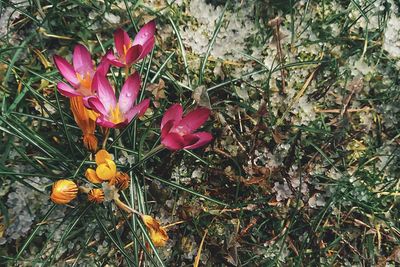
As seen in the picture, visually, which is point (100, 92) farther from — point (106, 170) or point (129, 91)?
point (106, 170)

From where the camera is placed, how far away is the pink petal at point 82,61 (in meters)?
1.47

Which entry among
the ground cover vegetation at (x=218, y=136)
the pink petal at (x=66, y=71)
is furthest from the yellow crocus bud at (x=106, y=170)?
the pink petal at (x=66, y=71)

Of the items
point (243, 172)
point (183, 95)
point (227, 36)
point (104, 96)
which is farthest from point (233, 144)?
point (104, 96)

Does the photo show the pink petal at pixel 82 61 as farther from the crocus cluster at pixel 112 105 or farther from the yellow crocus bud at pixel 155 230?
the yellow crocus bud at pixel 155 230

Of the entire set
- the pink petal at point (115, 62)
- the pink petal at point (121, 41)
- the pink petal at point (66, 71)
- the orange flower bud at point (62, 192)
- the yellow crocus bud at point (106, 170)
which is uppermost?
the pink petal at point (121, 41)

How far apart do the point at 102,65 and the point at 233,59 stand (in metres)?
0.57

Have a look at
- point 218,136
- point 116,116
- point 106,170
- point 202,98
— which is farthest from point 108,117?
point 218,136

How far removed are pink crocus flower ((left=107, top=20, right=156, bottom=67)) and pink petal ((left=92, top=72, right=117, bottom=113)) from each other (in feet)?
0.22

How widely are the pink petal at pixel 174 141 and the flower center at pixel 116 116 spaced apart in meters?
0.15

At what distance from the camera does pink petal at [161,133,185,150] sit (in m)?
1.30

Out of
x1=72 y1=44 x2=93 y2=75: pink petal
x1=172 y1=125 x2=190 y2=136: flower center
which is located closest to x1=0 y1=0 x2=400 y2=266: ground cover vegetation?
x1=72 y1=44 x2=93 y2=75: pink petal

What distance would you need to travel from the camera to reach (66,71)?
1.42 m

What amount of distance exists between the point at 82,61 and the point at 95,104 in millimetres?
207

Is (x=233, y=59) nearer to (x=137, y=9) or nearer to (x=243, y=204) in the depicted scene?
(x=137, y=9)
